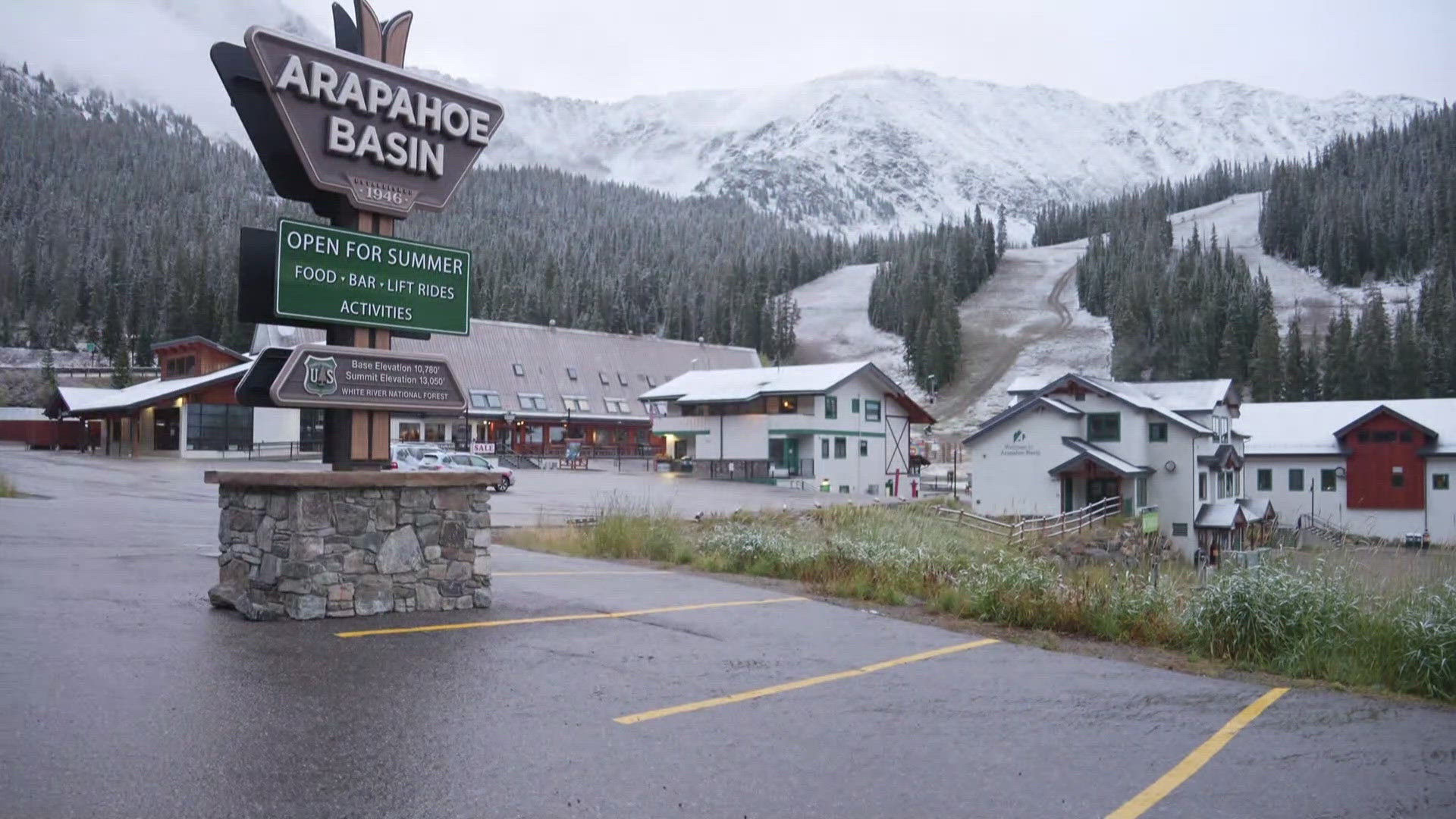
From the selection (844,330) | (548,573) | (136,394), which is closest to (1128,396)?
(548,573)

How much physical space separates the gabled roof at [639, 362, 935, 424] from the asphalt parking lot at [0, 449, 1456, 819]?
44365mm

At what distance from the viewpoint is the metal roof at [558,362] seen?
70125mm

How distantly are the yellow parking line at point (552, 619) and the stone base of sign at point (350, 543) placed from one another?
68 cm

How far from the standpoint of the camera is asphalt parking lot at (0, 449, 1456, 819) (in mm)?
5434

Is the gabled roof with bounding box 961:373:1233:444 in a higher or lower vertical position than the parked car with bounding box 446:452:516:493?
higher

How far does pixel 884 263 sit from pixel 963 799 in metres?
165

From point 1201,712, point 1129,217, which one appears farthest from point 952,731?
point 1129,217

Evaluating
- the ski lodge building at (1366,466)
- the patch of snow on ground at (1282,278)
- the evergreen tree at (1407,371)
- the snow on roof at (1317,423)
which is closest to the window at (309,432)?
the snow on roof at (1317,423)

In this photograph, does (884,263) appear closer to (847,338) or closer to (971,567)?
(847,338)

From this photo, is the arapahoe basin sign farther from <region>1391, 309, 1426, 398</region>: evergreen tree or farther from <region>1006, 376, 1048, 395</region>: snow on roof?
<region>1391, 309, 1426, 398</region>: evergreen tree

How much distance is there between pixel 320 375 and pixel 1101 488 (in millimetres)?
40682

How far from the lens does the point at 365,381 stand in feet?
35.1

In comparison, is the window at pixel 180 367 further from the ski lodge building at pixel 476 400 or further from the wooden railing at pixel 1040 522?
the wooden railing at pixel 1040 522

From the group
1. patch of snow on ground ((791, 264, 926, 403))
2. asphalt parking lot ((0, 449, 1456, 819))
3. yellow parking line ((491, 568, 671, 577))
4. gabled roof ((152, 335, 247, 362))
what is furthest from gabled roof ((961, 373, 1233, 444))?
patch of snow on ground ((791, 264, 926, 403))
